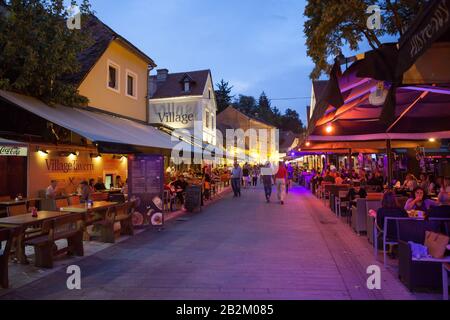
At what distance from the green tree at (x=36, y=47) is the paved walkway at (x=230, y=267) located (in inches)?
206

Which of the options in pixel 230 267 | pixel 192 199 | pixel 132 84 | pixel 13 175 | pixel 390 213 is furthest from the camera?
pixel 132 84

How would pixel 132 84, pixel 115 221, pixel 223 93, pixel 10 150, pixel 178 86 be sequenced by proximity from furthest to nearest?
pixel 223 93 → pixel 178 86 → pixel 132 84 → pixel 115 221 → pixel 10 150

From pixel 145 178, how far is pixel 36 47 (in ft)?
15.1

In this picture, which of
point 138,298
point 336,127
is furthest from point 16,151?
point 336,127

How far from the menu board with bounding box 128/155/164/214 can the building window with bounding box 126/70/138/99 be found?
26.2 feet

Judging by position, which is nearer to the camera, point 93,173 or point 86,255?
point 86,255

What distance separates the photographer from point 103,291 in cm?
492

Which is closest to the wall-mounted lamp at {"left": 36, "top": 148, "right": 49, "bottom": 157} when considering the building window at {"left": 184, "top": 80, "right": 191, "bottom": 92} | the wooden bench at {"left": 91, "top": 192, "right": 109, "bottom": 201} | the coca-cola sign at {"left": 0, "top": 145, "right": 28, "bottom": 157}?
the wooden bench at {"left": 91, "top": 192, "right": 109, "bottom": 201}

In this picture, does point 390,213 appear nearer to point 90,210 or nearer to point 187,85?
point 90,210

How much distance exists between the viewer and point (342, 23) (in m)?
11.2

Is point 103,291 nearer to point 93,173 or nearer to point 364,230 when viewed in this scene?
point 364,230

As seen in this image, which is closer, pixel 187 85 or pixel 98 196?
pixel 98 196

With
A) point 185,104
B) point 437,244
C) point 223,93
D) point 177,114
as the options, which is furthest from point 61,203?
point 223,93

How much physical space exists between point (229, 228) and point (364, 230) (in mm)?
3441
